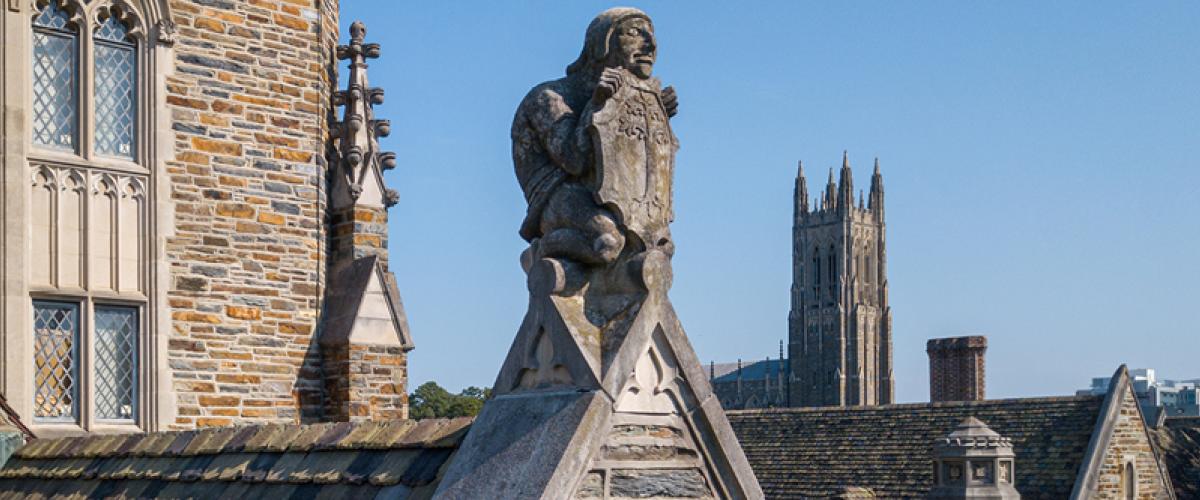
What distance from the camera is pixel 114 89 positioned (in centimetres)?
1265

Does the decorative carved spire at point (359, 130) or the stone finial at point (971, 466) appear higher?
the decorative carved spire at point (359, 130)

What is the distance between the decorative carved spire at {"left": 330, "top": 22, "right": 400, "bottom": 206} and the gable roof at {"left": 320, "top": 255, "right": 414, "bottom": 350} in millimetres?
598

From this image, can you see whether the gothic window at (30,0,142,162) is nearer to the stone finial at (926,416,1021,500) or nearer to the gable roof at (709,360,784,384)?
the stone finial at (926,416,1021,500)

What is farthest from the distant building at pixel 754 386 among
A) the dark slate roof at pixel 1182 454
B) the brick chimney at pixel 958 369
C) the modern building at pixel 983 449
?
the modern building at pixel 983 449

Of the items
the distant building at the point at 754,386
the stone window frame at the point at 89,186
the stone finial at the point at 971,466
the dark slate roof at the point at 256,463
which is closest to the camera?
the dark slate roof at the point at 256,463

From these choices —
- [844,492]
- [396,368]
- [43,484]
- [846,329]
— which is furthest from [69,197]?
[846,329]

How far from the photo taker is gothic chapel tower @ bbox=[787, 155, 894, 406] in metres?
140

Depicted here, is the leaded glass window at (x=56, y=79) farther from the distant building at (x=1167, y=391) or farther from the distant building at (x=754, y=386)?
the distant building at (x=754, y=386)

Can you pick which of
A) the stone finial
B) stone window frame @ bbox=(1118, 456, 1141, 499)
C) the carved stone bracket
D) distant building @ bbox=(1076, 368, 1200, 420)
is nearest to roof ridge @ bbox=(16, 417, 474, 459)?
the carved stone bracket

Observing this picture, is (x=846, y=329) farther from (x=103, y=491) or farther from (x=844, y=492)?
(x=103, y=491)

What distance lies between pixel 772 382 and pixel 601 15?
144709 millimetres

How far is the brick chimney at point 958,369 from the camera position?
38.9m

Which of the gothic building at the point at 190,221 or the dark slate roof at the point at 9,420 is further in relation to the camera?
the gothic building at the point at 190,221

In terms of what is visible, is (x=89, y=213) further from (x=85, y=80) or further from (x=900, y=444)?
(x=900, y=444)
